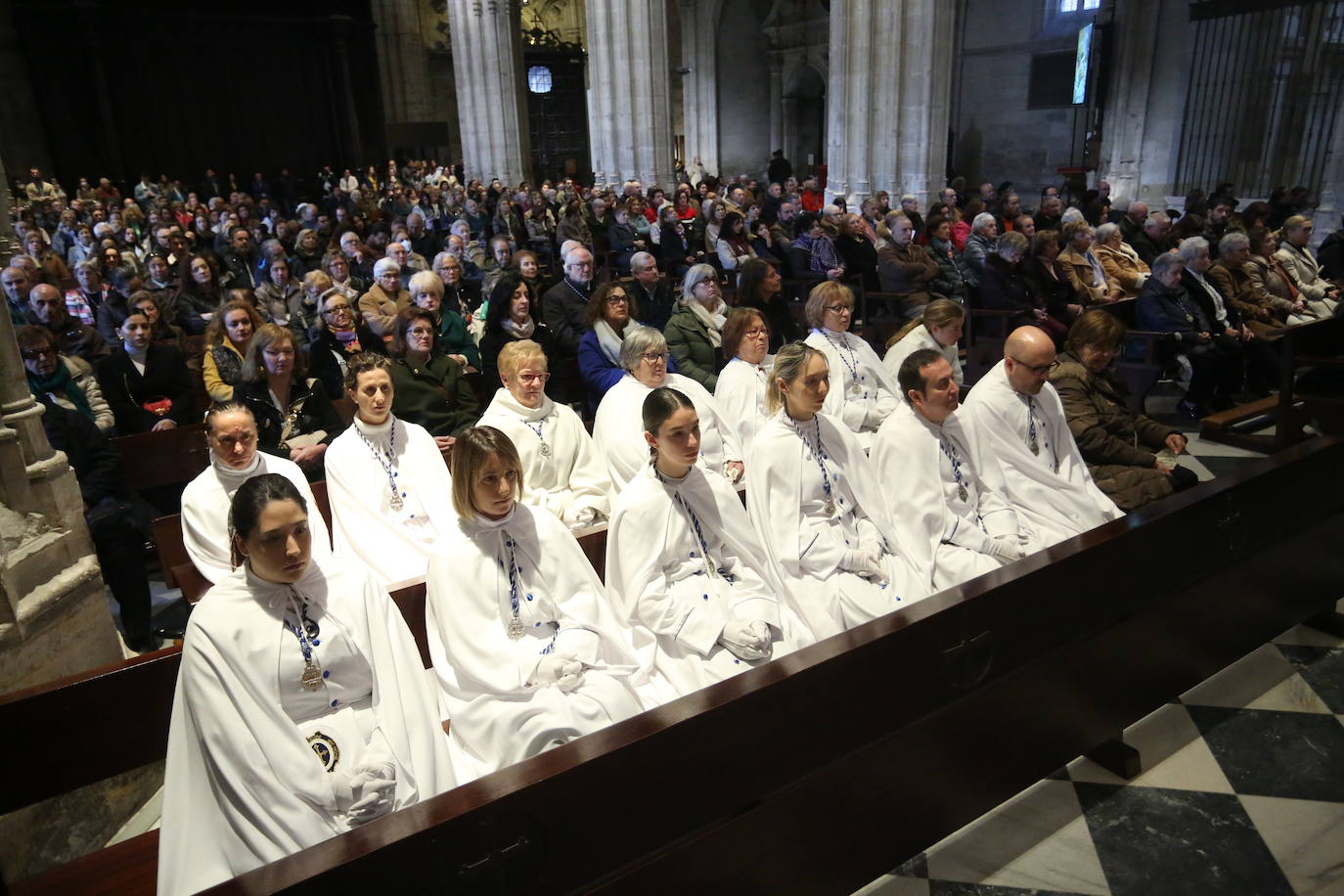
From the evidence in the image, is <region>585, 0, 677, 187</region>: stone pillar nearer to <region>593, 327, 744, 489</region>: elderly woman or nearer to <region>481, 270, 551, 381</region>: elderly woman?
<region>481, 270, 551, 381</region>: elderly woman

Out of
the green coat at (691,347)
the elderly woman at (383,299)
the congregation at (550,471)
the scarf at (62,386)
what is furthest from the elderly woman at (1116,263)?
the scarf at (62,386)

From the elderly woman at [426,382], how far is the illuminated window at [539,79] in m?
27.4

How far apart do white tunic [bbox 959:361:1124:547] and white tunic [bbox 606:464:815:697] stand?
1.45m

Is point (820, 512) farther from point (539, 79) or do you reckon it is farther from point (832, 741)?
point (539, 79)

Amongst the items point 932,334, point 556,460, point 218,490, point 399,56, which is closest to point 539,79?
point 399,56

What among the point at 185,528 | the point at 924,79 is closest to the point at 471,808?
the point at 185,528

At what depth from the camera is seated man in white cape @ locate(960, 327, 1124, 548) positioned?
13.8 ft

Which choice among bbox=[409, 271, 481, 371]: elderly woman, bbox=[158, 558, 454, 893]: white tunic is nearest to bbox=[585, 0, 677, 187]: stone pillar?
bbox=[409, 271, 481, 371]: elderly woman

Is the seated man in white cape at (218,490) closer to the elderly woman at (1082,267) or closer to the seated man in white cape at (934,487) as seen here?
the seated man in white cape at (934,487)

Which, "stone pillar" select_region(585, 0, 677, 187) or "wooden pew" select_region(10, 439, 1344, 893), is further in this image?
"stone pillar" select_region(585, 0, 677, 187)

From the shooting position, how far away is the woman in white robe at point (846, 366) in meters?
5.68

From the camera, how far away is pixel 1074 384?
16.1ft

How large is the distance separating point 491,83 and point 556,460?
20.0m

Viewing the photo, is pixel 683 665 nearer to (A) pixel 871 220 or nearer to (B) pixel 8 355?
(B) pixel 8 355
